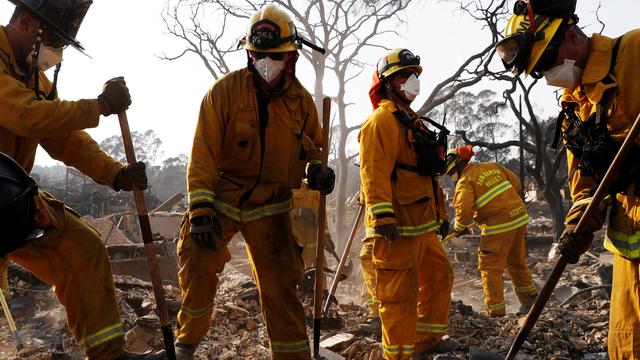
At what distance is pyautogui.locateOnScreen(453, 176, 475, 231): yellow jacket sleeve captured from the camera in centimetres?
706

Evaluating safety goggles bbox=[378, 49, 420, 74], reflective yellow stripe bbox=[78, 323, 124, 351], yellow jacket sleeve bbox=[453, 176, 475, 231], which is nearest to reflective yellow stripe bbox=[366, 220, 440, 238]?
safety goggles bbox=[378, 49, 420, 74]

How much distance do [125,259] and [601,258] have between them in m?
9.04

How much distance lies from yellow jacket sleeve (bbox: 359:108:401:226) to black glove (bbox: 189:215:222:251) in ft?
4.29

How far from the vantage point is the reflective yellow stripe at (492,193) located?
7027 millimetres

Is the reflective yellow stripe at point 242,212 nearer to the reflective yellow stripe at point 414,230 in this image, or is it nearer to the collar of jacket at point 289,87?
the collar of jacket at point 289,87

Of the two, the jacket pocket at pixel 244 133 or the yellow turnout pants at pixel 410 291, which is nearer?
the jacket pocket at pixel 244 133

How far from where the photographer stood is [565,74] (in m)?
2.77

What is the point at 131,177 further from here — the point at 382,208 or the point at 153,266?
the point at 382,208

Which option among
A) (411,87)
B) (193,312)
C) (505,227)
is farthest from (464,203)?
(193,312)

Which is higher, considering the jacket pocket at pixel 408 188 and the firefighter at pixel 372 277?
the jacket pocket at pixel 408 188

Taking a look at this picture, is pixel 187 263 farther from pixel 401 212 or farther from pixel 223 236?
pixel 401 212

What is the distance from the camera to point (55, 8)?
3129mm

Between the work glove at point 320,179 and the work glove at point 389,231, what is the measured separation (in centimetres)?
50

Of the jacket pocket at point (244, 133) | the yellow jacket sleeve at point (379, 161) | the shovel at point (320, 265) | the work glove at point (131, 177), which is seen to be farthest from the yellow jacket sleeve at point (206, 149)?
the yellow jacket sleeve at point (379, 161)
